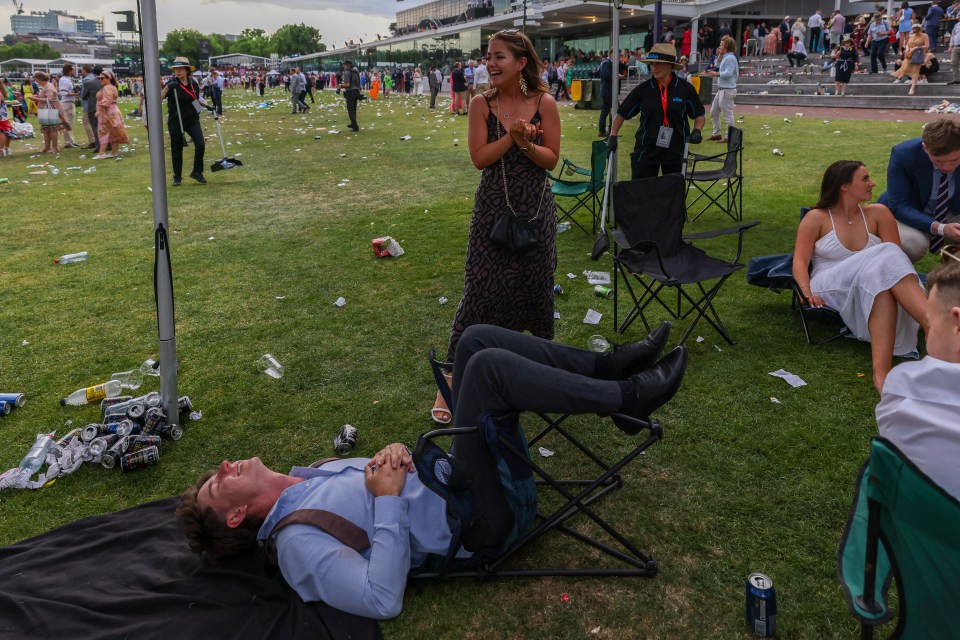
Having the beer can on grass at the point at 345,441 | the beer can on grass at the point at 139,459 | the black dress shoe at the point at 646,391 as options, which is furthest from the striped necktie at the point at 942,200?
the beer can on grass at the point at 139,459

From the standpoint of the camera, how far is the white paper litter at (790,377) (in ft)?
12.5

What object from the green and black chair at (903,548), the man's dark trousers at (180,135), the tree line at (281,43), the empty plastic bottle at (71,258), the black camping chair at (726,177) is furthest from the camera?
the tree line at (281,43)

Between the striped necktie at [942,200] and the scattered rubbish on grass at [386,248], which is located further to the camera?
the scattered rubbish on grass at [386,248]

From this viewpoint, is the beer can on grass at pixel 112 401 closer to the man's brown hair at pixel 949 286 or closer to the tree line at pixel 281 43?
the man's brown hair at pixel 949 286

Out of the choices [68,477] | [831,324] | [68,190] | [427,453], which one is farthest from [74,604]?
[68,190]

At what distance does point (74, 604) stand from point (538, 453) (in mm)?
1940

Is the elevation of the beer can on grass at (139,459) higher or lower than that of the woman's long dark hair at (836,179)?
lower

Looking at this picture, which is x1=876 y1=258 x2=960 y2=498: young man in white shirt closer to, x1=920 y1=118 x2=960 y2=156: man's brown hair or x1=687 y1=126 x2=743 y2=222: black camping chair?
x1=920 y1=118 x2=960 y2=156: man's brown hair

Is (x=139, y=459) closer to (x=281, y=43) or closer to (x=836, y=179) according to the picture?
(x=836, y=179)

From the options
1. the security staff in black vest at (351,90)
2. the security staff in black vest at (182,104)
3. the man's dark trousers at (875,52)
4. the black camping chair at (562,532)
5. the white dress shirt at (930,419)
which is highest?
the man's dark trousers at (875,52)

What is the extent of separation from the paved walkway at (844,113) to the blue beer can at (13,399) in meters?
15.9

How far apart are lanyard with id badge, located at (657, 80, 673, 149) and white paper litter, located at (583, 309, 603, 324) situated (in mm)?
2092

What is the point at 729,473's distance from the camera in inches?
120

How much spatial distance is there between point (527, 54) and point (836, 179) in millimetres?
2123
